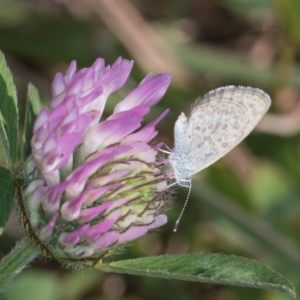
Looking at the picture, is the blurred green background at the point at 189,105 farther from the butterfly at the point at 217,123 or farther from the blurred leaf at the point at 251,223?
the butterfly at the point at 217,123

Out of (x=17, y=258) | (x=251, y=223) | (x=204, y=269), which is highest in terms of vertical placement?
(x=17, y=258)

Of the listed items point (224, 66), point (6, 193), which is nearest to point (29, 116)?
point (6, 193)

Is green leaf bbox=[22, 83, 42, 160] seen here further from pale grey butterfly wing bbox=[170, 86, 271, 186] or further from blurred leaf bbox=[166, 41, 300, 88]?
blurred leaf bbox=[166, 41, 300, 88]

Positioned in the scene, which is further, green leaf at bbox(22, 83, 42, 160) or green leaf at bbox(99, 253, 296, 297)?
green leaf at bbox(22, 83, 42, 160)

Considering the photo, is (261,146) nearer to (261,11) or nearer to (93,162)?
(261,11)

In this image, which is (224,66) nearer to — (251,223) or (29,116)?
(251,223)

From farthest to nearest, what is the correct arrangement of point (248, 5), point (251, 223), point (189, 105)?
point (248, 5), point (189, 105), point (251, 223)

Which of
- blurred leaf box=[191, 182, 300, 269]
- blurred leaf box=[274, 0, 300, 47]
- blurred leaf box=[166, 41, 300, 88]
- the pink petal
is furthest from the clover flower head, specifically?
blurred leaf box=[166, 41, 300, 88]

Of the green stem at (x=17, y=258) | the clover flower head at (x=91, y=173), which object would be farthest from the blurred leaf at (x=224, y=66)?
the green stem at (x=17, y=258)
